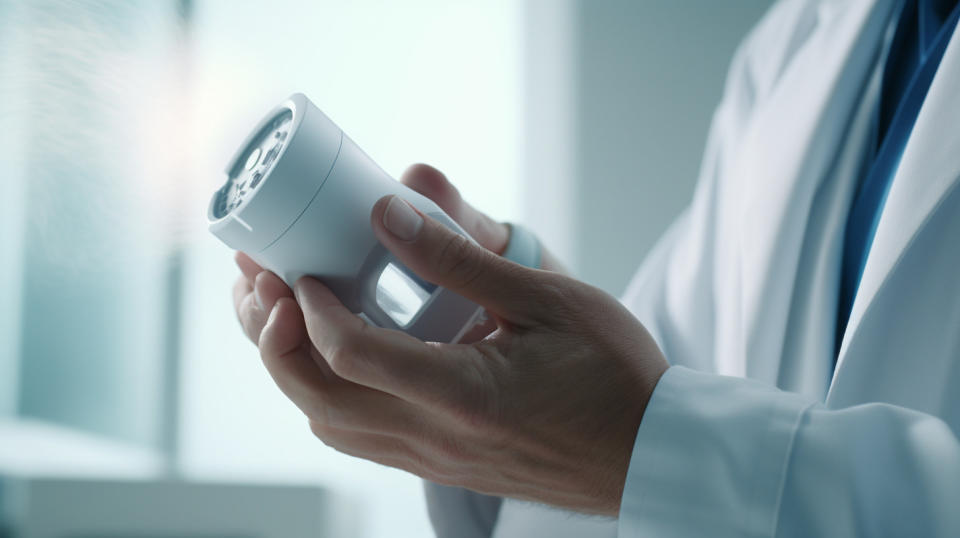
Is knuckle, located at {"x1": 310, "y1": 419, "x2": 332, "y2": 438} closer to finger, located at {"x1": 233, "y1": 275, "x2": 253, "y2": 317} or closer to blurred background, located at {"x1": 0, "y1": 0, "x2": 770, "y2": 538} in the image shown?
finger, located at {"x1": 233, "y1": 275, "x2": 253, "y2": 317}

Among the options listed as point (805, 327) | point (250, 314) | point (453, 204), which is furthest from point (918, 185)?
point (250, 314)

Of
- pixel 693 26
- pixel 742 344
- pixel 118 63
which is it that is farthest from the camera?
pixel 693 26

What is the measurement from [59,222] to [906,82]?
1.03 meters

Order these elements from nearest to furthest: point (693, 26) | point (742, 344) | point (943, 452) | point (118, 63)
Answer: point (943, 452) < point (742, 344) < point (118, 63) < point (693, 26)

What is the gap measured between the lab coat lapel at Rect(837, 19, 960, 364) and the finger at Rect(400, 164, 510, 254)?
212 millimetres

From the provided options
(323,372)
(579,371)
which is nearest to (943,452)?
(579,371)

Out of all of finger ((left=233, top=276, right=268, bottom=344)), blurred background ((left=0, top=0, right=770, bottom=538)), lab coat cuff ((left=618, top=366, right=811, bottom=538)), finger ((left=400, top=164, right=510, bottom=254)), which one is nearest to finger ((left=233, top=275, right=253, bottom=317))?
finger ((left=233, top=276, right=268, bottom=344))

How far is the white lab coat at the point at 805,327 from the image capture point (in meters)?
0.28

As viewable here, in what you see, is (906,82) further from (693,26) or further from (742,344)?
(693,26)

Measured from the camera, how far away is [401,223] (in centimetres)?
29

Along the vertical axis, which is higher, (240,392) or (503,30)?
(503,30)

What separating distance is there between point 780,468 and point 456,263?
156 millimetres

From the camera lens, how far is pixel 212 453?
1248 millimetres

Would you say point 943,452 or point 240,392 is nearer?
point 943,452
